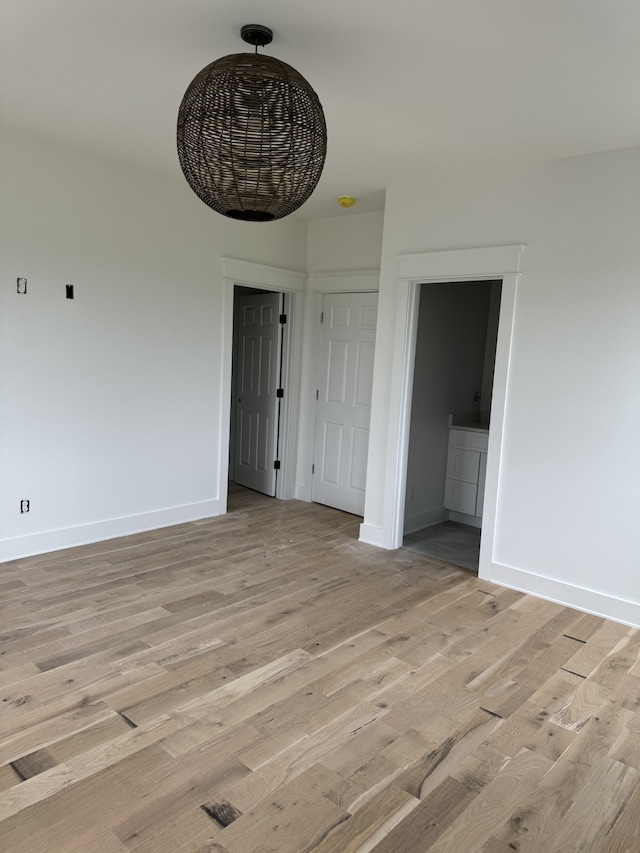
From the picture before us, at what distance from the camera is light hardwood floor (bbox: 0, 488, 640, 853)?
1.82 metres

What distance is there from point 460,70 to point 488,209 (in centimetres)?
139

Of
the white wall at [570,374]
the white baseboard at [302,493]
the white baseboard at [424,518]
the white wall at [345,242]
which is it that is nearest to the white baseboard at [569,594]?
the white wall at [570,374]

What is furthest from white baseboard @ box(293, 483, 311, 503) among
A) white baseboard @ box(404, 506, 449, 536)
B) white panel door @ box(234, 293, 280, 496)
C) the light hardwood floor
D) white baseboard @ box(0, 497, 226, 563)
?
the light hardwood floor

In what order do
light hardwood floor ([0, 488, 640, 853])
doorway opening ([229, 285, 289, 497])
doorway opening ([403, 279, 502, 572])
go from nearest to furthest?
light hardwood floor ([0, 488, 640, 853])
doorway opening ([403, 279, 502, 572])
doorway opening ([229, 285, 289, 497])

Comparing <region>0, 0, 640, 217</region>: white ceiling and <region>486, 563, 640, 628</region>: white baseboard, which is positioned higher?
<region>0, 0, 640, 217</region>: white ceiling

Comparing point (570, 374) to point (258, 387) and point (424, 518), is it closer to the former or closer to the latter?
point (424, 518)

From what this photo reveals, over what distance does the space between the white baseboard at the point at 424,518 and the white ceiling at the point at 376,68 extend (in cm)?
280

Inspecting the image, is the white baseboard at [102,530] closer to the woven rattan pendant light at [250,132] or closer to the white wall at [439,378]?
the white wall at [439,378]

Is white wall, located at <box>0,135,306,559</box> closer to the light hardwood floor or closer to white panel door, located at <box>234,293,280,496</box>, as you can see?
the light hardwood floor

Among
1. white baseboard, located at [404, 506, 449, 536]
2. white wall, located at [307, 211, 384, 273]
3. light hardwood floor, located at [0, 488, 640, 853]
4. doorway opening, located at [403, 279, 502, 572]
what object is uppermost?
white wall, located at [307, 211, 384, 273]

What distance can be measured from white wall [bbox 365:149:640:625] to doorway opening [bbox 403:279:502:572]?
0.95m

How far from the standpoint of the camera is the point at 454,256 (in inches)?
154

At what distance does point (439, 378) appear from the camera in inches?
199

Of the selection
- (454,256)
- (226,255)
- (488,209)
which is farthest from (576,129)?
(226,255)
